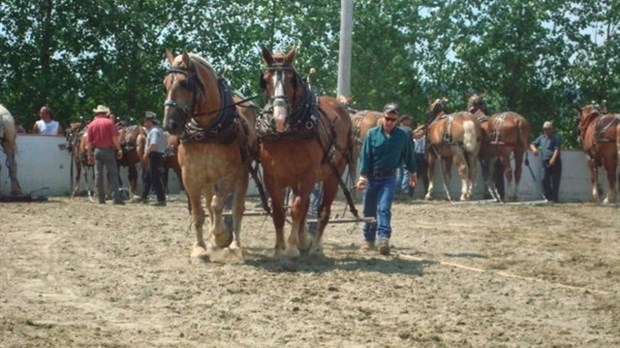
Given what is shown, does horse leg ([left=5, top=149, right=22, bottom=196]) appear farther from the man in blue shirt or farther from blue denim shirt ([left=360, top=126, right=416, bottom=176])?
blue denim shirt ([left=360, top=126, right=416, bottom=176])

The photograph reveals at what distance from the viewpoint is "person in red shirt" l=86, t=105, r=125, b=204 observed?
2402 centimetres

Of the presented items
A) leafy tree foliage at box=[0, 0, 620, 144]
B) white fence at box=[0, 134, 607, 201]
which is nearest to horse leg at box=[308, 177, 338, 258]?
white fence at box=[0, 134, 607, 201]

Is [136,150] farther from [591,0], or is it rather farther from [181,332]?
[591,0]

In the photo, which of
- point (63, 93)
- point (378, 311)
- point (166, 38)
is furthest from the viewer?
point (166, 38)

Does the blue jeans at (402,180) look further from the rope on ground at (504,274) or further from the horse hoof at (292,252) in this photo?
the horse hoof at (292,252)

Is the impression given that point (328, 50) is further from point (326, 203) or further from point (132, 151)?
point (326, 203)

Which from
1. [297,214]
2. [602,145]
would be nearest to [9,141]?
[297,214]

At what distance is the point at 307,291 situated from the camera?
11.5 meters

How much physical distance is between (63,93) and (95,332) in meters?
28.5

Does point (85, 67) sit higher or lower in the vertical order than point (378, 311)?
higher

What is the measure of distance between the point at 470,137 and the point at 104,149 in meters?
8.14

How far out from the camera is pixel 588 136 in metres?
28.9

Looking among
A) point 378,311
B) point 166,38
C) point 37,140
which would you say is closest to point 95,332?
point 378,311

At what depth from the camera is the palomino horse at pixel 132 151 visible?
87.4 feet
